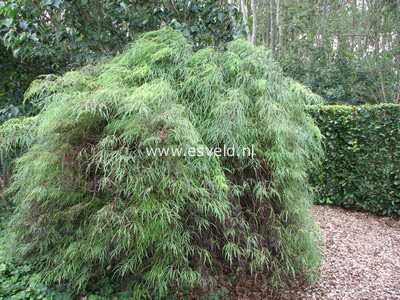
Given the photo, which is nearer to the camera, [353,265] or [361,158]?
[353,265]

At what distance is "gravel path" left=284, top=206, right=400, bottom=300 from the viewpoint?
291cm

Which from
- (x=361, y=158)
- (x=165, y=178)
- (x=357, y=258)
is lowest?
(x=357, y=258)

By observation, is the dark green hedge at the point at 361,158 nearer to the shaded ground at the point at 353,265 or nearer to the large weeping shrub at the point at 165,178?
the shaded ground at the point at 353,265

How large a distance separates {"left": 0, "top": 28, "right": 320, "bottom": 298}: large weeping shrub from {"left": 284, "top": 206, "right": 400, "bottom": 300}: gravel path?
36 centimetres

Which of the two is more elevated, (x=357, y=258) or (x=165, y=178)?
(x=165, y=178)

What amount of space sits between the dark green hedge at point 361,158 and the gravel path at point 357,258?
10.0 inches

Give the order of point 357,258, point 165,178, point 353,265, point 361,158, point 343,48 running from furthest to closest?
point 343,48, point 361,158, point 357,258, point 353,265, point 165,178

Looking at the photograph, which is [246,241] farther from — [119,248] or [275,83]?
[275,83]

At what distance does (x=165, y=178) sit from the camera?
2.15 metres

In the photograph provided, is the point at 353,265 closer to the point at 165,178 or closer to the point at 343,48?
the point at 165,178

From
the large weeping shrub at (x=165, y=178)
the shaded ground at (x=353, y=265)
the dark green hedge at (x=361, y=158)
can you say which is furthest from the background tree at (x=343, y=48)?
the large weeping shrub at (x=165, y=178)

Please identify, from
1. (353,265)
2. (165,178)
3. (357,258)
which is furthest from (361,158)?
(165,178)

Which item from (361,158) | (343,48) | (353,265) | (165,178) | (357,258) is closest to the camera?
(165,178)

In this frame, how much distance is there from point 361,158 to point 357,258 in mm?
1749
